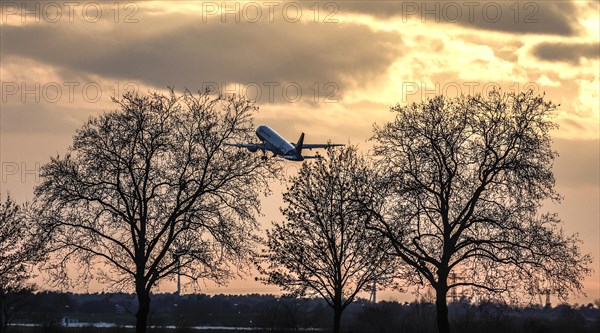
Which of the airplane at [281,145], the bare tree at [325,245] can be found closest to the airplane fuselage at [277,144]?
the airplane at [281,145]

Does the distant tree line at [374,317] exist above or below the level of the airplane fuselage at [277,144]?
below

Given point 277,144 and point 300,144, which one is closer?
point 300,144

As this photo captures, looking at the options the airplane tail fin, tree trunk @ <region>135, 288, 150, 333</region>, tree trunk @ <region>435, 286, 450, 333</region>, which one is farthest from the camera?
the airplane tail fin

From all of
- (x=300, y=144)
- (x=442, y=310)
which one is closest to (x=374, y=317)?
(x=300, y=144)

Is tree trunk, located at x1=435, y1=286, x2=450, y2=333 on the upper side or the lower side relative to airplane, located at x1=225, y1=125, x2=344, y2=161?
lower

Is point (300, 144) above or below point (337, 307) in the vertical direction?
above

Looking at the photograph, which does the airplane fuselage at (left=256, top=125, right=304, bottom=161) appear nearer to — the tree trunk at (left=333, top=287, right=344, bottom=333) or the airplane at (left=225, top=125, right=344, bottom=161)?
the airplane at (left=225, top=125, right=344, bottom=161)

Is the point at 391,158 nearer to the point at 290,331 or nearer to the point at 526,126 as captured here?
the point at 526,126

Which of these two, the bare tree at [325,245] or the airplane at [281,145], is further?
the airplane at [281,145]

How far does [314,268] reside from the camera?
6278cm

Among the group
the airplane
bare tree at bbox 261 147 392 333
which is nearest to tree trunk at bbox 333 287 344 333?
bare tree at bbox 261 147 392 333

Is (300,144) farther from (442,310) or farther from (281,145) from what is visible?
(442,310)

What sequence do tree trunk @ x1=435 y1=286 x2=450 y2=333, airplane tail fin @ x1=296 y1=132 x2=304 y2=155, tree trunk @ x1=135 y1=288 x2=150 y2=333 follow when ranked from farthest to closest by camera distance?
airplane tail fin @ x1=296 y1=132 x2=304 y2=155
tree trunk @ x1=135 y1=288 x2=150 y2=333
tree trunk @ x1=435 y1=286 x2=450 y2=333

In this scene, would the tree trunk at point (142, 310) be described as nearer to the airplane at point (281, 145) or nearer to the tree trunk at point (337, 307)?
the tree trunk at point (337, 307)
